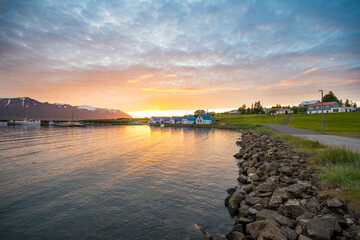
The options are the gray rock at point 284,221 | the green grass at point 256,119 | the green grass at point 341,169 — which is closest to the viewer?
the gray rock at point 284,221

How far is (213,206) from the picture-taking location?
10.2m

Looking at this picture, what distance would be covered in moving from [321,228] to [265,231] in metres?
1.67

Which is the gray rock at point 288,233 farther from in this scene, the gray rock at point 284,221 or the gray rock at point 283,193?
the gray rock at point 283,193

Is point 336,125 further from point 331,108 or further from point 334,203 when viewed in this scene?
point 331,108

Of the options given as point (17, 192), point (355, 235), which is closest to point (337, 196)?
point (355, 235)

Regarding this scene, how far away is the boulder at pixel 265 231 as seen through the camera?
19.1 ft

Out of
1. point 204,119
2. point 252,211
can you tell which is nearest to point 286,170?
point 252,211

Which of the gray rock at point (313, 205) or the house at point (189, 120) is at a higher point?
the house at point (189, 120)

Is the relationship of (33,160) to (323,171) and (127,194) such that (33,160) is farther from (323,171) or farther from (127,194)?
(323,171)

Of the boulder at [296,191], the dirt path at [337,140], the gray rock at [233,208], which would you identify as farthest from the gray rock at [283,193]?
the dirt path at [337,140]

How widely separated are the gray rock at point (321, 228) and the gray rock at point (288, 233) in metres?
0.52

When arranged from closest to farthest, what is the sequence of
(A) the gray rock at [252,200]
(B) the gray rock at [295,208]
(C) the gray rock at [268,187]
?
1. (B) the gray rock at [295,208]
2. (A) the gray rock at [252,200]
3. (C) the gray rock at [268,187]

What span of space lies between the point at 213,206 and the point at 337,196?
5751 millimetres

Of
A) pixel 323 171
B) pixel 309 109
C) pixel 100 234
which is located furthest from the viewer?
pixel 309 109
